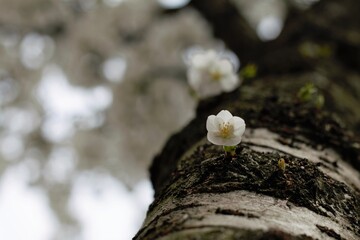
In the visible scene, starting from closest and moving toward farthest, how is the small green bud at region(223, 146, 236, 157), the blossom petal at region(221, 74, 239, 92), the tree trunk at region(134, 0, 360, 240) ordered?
the tree trunk at region(134, 0, 360, 240) < the small green bud at region(223, 146, 236, 157) < the blossom petal at region(221, 74, 239, 92)

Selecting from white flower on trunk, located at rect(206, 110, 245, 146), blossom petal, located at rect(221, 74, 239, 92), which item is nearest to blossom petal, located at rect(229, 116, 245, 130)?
white flower on trunk, located at rect(206, 110, 245, 146)

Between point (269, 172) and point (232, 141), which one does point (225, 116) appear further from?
point (269, 172)

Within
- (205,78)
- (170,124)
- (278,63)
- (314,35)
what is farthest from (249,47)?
(170,124)

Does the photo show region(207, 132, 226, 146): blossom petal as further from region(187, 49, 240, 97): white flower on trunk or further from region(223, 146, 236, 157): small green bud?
region(187, 49, 240, 97): white flower on trunk

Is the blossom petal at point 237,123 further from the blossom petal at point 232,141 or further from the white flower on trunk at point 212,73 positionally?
the white flower on trunk at point 212,73

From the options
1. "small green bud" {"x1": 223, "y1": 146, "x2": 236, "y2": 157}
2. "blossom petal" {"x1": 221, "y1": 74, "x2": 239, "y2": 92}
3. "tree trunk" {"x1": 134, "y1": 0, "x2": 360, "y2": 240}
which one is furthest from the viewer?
"blossom petal" {"x1": 221, "y1": 74, "x2": 239, "y2": 92}

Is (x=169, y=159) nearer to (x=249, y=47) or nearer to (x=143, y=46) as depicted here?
(x=249, y=47)

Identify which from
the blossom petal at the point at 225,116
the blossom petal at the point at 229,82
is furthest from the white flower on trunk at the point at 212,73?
the blossom petal at the point at 225,116

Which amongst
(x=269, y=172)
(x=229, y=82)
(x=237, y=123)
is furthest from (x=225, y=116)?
(x=229, y=82)
